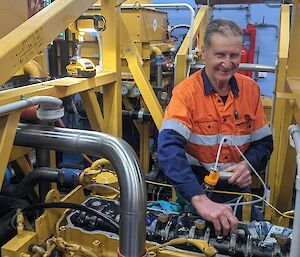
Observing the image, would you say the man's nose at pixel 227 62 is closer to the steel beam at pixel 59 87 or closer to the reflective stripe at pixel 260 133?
the reflective stripe at pixel 260 133

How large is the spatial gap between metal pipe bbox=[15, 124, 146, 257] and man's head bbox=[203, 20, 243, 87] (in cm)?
74

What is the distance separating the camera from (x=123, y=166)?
3.15 ft

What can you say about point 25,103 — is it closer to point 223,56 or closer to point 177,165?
point 177,165

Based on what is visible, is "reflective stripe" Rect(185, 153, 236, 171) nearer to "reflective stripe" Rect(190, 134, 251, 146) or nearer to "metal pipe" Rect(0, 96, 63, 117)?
"reflective stripe" Rect(190, 134, 251, 146)

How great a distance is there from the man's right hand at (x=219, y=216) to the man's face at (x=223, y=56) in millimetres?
595

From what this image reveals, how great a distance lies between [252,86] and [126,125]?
2011 mm

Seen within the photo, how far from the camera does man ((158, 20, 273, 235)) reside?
60.3 inches

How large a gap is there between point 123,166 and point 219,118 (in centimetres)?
76

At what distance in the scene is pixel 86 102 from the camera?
6.00ft

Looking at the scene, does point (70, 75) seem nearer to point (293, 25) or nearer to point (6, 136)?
point (6, 136)

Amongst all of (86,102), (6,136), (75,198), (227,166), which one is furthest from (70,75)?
(227,166)

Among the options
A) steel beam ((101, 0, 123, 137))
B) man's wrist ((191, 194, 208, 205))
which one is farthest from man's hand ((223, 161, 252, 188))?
steel beam ((101, 0, 123, 137))

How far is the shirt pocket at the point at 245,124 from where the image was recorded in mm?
1655

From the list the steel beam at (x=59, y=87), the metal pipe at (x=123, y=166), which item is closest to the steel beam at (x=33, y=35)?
the steel beam at (x=59, y=87)
